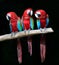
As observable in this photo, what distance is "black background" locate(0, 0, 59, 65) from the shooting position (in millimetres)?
1482

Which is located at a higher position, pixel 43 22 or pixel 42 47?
pixel 43 22

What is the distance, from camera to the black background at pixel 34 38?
148 cm

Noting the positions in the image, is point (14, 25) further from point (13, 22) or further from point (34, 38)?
point (34, 38)

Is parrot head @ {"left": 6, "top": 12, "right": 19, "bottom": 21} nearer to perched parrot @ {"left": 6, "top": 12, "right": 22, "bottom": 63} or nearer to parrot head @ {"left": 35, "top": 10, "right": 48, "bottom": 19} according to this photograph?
perched parrot @ {"left": 6, "top": 12, "right": 22, "bottom": 63}

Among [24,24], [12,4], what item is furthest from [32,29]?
[12,4]

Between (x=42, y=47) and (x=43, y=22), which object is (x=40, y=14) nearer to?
(x=43, y=22)

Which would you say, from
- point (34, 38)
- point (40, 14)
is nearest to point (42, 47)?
point (34, 38)

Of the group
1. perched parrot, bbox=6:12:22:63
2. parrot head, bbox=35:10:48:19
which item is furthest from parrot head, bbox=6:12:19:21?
parrot head, bbox=35:10:48:19

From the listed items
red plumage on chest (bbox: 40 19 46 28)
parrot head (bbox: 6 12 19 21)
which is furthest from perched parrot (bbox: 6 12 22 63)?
red plumage on chest (bbox: 40 19 46 28)

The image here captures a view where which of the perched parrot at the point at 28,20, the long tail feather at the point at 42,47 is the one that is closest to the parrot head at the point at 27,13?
the perched parrot at the point at 28,20

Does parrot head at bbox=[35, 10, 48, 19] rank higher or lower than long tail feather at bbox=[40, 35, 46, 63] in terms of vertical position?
higher

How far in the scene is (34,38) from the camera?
59.0 inches

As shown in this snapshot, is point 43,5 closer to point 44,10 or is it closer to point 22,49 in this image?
point 44,10

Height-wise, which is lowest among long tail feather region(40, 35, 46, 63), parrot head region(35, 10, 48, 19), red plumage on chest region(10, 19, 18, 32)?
long tail feather region(40, 35, 46, 63)
